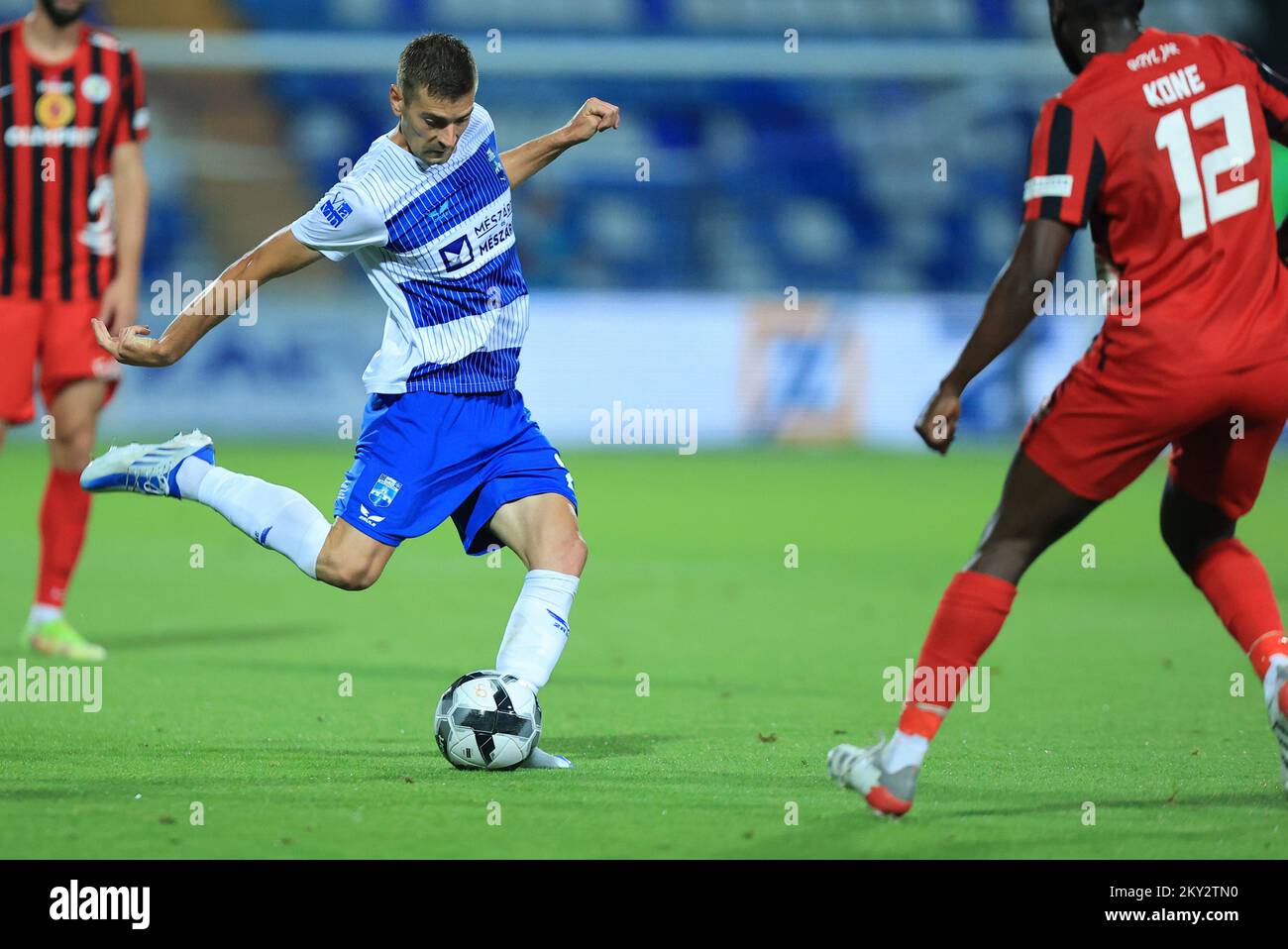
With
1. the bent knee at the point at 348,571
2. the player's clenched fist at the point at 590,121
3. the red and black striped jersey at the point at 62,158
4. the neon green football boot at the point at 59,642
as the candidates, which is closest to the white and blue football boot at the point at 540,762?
the bent knee at the point at 348,571

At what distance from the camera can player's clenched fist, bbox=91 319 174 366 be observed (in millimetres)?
4980

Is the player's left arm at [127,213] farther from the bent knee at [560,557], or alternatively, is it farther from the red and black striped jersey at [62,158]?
the bent knee at [560,557]

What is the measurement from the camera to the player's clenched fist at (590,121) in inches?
214

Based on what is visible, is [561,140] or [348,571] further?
[561,140]

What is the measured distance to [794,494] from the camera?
14734mm

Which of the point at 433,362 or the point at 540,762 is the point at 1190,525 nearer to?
the point at 540,762

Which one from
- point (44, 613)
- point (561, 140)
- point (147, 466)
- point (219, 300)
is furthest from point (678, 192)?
point (219, 300)

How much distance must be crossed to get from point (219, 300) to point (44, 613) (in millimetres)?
2654

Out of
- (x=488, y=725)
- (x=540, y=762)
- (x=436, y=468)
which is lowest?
(x=540, y=762)

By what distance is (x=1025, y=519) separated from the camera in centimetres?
420

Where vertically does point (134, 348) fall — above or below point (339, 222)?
below

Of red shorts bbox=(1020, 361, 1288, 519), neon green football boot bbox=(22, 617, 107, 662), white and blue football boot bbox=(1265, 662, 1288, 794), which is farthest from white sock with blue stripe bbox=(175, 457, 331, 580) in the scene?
white and blue football boot bbox=(1265, 662, 1288, 794)

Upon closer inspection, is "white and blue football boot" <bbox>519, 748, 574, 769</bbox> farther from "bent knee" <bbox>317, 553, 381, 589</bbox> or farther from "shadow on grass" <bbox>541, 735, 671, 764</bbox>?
"bent knee" <bbox>317, 553, 381, 589</bbox>

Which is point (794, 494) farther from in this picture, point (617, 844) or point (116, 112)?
point (617, 844)
